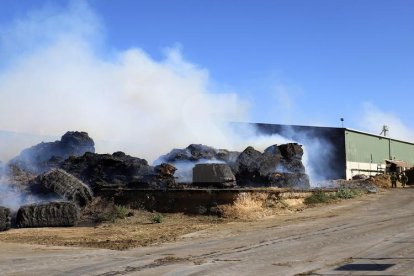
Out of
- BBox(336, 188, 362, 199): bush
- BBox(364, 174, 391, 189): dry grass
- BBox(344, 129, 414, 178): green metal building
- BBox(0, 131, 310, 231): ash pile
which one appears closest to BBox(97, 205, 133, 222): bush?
BBox(0, 131, 310, 231): ash pile

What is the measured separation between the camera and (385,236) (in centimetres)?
1419

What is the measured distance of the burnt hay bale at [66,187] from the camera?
866 inches

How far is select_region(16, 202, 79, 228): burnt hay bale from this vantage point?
1905 cm

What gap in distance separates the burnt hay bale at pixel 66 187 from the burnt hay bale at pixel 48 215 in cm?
244

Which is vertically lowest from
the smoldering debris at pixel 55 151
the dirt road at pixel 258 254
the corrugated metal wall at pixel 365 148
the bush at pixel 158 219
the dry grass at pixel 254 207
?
the dirt road at pixel 258 254

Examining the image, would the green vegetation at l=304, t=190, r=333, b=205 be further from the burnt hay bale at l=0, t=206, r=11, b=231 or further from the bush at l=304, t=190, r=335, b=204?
the burnt hay bale at l=0, t=206, r=11, b=231

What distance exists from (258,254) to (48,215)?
33.6ft

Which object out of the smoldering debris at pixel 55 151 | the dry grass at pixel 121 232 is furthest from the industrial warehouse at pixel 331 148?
the dry grass at pixel 121 232

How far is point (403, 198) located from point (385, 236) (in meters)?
14.9

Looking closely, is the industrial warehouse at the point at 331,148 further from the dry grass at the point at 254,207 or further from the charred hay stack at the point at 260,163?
the dry grass at the point at 254,207

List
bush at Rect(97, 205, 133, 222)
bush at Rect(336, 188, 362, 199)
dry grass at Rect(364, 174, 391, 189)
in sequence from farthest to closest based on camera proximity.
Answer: dry grass at Rect(364, 174, 391, 189)
bush at Rect(336, 188, 362, 199)
bush at Rect(97, 205, 133, 222)

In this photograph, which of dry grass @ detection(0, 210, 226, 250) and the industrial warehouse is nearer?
dry grass @ detection(0, 210, 226, 250)

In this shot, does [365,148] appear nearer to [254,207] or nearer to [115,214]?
[254,207]

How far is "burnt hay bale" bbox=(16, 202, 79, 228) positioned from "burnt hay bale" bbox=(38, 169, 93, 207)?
2.44 metres
